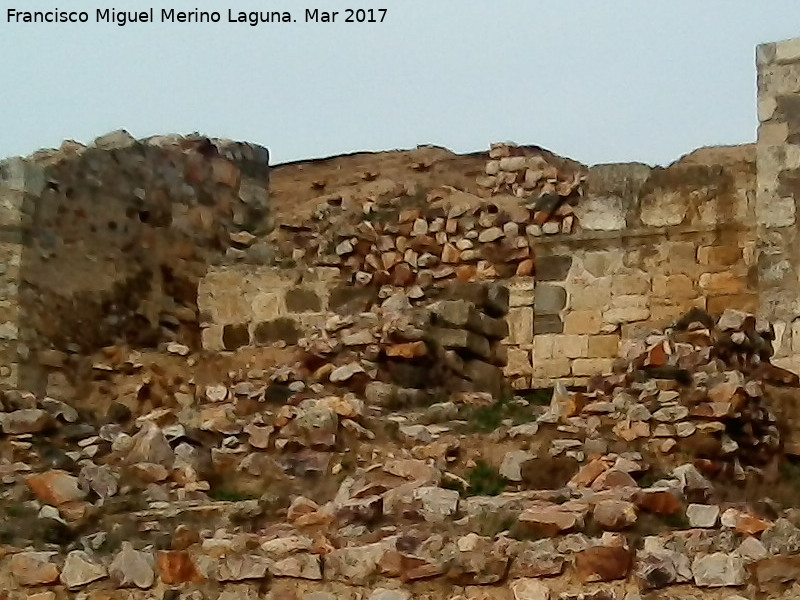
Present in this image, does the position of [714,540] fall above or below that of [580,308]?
below

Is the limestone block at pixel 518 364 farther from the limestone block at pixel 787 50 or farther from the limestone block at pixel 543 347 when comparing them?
the limestone block at pixel 787 50

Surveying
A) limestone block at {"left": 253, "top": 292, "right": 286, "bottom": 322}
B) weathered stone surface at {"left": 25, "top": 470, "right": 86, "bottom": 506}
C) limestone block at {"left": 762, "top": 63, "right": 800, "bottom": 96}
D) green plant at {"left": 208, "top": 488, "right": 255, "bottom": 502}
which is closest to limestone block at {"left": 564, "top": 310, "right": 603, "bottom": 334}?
limestone block at {"left": 762, "top": 63, "right": 800, "bottom": 96}

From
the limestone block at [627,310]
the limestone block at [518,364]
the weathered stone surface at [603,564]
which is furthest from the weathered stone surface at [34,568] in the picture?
the limestone block at [627,310]

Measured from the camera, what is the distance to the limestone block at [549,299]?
768 cm

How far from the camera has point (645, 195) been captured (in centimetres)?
774

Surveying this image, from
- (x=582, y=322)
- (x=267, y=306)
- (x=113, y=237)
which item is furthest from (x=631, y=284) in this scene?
(x=113, y=237)

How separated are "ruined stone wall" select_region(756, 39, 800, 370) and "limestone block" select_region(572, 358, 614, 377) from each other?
37.8 inches

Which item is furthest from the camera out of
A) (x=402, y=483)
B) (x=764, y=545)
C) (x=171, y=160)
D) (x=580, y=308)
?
(x=171, y=160)

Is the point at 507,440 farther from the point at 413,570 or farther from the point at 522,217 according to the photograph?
the point at 522,217

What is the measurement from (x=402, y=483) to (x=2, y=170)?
426 cm

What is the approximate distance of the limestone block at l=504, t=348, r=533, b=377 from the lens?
302 inches

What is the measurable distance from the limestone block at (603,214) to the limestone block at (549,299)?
44 centimetres

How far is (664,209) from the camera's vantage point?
7.70 meters

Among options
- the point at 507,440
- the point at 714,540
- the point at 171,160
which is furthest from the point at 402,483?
the point at 171,160
